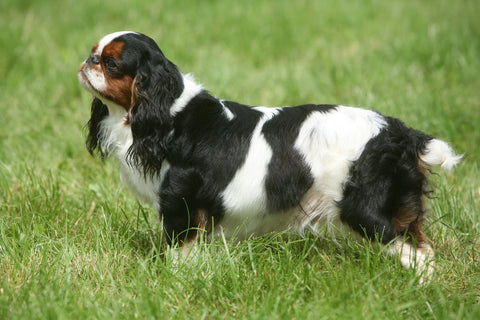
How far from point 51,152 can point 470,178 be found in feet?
10.7

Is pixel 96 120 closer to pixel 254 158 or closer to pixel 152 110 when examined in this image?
pixel 152 110

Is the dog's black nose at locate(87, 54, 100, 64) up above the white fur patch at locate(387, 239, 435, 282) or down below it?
above

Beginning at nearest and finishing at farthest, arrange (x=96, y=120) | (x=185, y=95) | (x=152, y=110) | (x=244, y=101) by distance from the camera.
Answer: (x=152, y=110) → (x=185, y=95) → (x=96, y=120) → (x=244, y=101)

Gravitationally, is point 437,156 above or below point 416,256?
above

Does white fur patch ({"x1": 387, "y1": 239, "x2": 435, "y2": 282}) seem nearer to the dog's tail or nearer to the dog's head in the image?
the dog's tail

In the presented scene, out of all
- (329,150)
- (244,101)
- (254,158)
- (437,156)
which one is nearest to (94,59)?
(254,158)

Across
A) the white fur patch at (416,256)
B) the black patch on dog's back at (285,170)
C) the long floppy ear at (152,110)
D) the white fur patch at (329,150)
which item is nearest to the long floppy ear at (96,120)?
the long floppy ear at (152,110)

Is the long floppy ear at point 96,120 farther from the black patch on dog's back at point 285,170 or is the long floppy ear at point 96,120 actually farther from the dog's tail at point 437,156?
the dog's tail at point 437,156

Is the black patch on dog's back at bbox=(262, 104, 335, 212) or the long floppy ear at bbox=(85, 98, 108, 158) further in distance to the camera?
the long floppy ear at bbox=(85, 98, 108, 158)

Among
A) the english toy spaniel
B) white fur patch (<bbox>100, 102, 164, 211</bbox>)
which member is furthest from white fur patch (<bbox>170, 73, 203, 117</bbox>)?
white fur patch (<bbox>100, 102, 164, 211</bbox>)

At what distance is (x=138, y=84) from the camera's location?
277 centimetres

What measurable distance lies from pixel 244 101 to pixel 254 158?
249 centimetres

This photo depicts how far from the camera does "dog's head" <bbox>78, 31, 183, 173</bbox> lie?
9.00 feet

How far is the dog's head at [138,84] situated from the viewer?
2.74 meters
